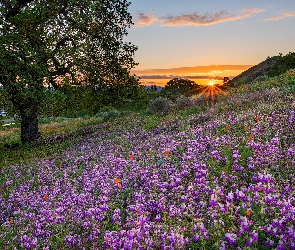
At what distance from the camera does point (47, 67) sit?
20.0 m

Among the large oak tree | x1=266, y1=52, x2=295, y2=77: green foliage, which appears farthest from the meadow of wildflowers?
x1=266, y1=52, x2=295, y2=77: green foliage

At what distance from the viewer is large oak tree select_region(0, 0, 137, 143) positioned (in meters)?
18.0

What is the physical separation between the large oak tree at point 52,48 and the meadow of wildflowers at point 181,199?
9498 mm

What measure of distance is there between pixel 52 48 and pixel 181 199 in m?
16.0

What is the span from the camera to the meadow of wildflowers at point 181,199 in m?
4.54

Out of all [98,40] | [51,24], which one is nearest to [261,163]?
[51,24]

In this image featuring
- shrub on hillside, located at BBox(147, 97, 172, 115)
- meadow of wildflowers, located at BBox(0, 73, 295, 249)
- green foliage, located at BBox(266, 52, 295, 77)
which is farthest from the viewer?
green foliage, located at BBox(266, 52, 295, 77)

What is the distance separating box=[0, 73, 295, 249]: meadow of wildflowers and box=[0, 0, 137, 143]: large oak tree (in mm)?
9498

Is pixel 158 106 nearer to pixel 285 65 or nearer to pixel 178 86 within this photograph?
pixel 285 65

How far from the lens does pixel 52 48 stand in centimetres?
1953

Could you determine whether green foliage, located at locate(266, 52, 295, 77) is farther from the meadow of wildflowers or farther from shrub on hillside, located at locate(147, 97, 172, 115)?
the meadow of wildflowers

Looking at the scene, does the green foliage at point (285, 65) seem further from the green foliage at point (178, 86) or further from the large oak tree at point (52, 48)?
the large oak tree at point (52, 48)

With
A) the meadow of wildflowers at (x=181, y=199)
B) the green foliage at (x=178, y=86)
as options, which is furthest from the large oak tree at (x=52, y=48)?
the green foliage at (x=178, y=86)

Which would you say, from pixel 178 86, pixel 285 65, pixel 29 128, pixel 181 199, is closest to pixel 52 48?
pixel 29 128
